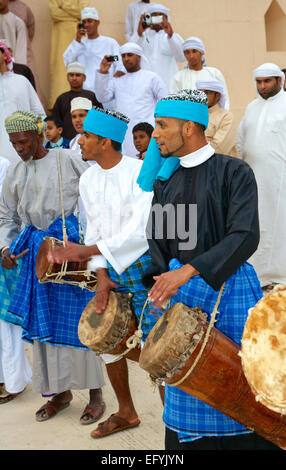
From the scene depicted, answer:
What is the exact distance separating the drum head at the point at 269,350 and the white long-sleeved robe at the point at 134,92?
5411 millimetres

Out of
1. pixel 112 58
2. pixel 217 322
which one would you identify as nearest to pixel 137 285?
pixel 217 322

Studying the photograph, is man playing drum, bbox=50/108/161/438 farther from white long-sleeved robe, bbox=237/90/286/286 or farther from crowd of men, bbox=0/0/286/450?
white long-sleeved robe, bbox=237/90/286/286

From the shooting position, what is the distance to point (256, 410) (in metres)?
2.32

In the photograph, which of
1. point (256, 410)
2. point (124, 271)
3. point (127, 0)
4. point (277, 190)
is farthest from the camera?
point (127, 0)

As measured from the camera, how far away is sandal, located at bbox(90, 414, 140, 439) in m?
3.79

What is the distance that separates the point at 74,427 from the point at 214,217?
81.4 inches

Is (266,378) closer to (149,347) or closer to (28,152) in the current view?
(149,347)

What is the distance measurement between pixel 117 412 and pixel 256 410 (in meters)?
1.76

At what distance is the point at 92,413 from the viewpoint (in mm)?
4074

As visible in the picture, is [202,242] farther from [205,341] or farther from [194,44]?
[194,44]

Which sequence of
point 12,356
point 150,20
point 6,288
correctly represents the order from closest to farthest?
point 6,288 < point 12,356 < point 150,20

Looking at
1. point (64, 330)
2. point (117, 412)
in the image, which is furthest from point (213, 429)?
point (64, 330)

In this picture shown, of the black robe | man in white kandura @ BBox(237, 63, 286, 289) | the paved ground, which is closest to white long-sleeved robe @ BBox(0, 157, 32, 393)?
the paved ground

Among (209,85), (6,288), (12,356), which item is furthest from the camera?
(209,85)
